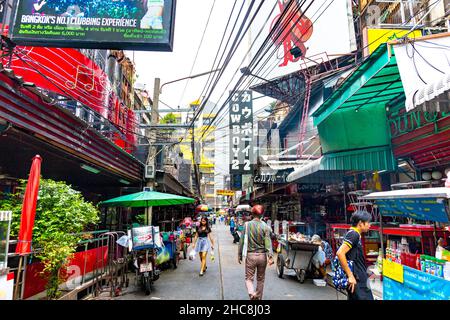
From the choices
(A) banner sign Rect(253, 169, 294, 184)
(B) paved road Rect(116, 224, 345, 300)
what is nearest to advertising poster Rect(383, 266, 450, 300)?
(B) paved road Rect(116, 224, 345, 300)

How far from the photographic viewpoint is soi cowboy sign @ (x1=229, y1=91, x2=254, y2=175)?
761 inches

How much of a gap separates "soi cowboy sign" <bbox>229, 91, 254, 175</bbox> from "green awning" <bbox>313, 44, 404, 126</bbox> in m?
9.99

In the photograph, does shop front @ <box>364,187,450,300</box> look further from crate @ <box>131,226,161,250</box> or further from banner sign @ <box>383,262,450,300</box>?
crate @ <box>131,226,161,250</box>

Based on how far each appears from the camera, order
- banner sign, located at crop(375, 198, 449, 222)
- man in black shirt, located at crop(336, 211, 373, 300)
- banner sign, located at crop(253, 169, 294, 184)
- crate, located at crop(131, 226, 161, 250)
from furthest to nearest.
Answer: banner sign, located at crop(253, 169, 294, 184), crate, located at crop(131, 226, 161, 250), banner sign, located at crop(375, 198, 449, 222), man in black shirt, located at crop(336, 211, 373, 300)

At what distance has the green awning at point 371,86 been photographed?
6202 mm

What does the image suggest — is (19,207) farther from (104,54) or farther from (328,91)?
(328,91)

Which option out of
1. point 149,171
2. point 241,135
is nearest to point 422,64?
point 149,171

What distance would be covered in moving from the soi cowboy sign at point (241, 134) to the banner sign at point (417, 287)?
1426 centimetres

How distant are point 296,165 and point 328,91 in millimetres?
4191

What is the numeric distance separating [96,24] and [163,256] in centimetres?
688

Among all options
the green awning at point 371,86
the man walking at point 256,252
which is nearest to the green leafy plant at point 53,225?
the man walking at point 256,252

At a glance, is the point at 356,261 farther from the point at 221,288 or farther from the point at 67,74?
the point at 67,74

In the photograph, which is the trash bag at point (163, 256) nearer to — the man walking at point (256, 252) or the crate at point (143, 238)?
the crate at point (143, 238)
